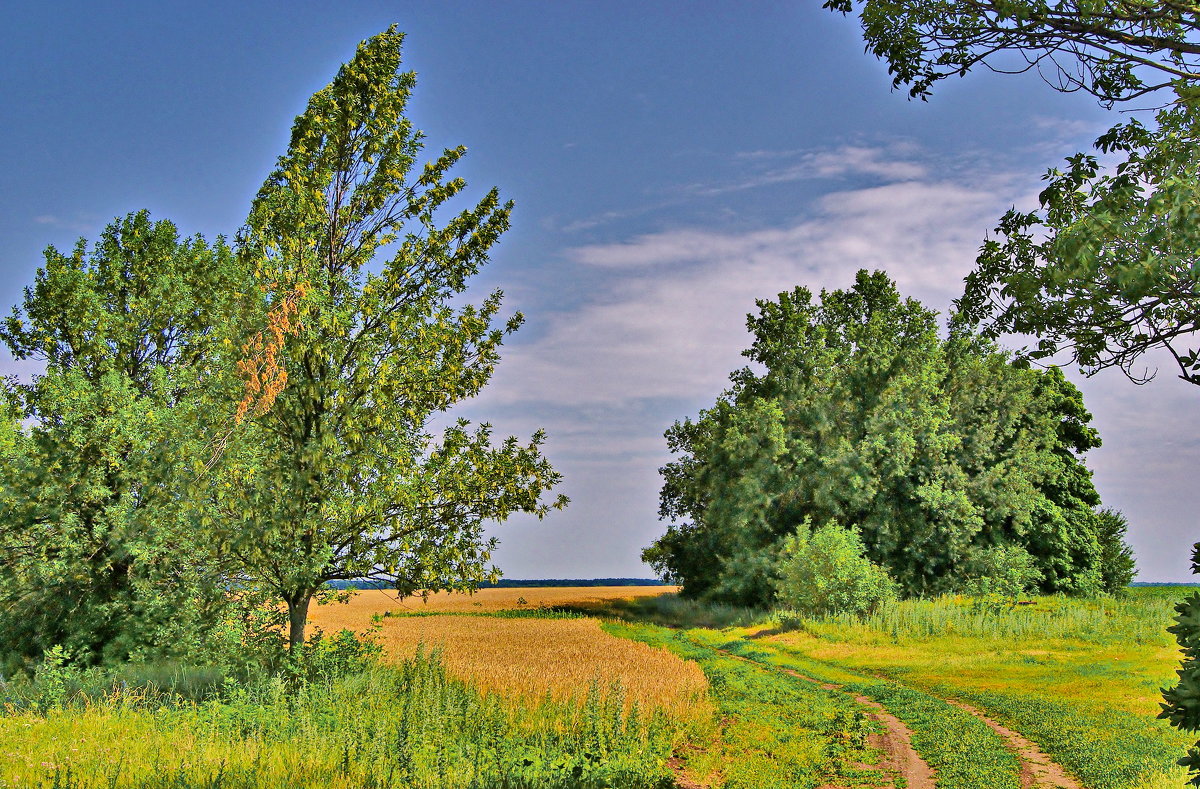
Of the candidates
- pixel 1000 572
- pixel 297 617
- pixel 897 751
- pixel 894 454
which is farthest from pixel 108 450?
pixel 1000 572

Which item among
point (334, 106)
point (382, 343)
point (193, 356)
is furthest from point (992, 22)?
point (193, 356)

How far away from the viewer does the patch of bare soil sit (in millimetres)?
10828

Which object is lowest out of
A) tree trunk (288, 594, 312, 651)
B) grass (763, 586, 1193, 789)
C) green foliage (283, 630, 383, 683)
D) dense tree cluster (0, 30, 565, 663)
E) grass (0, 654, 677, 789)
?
grass (763, 586, 1193, 789)

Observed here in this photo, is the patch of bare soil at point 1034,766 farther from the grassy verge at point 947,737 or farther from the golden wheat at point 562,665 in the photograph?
the golden wheat at point 562,665

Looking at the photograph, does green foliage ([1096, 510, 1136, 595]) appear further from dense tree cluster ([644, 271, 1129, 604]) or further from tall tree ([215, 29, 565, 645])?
tall tree ([215, 29, 565, 645])

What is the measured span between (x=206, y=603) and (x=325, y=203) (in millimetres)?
7811

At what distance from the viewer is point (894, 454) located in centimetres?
3716

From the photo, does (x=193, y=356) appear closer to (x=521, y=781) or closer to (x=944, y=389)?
(x=521, y=781)

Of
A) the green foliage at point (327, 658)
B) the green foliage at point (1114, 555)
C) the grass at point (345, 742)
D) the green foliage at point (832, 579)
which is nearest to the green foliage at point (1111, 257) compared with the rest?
the grass at point (345, 742)

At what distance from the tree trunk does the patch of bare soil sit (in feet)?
38.9

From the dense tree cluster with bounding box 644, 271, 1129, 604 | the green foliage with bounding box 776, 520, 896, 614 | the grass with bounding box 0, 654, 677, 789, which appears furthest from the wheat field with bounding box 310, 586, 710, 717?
the dense tree cluster with bounding box 644, 271, 1129, 604

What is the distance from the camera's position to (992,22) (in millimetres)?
9617

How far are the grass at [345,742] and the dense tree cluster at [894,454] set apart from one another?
26098 mm

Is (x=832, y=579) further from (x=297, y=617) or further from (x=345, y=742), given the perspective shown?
(x=345, y=742)
